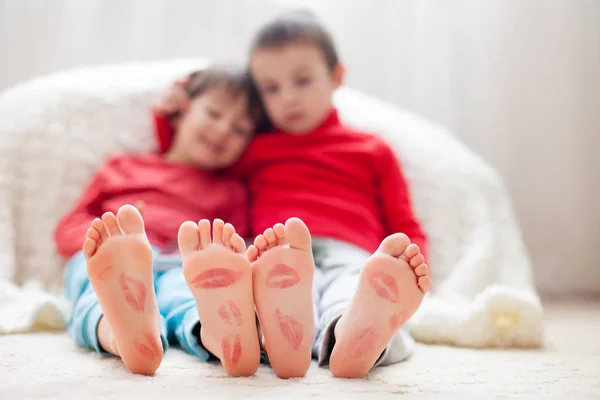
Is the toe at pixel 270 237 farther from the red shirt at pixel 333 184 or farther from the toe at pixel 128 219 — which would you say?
the red shirt at pixel 333 184

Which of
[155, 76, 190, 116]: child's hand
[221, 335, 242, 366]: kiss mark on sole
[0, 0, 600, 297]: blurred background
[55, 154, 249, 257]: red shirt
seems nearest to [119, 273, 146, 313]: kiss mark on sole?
[221, 335, 242, 366]: kiss mark on sole

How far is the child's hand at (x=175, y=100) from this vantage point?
1.36m

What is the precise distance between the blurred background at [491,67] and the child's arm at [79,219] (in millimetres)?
573

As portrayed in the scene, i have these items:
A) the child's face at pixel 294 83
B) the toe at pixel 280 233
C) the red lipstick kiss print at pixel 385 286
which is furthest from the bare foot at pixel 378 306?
the child's face at pixel 294 83

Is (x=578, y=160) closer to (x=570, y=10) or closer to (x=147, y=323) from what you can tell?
(x=570, y=10)

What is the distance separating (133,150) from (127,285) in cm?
66

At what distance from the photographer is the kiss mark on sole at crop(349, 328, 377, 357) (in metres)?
0.74

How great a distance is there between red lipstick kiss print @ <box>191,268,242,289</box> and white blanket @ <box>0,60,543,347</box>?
401mm

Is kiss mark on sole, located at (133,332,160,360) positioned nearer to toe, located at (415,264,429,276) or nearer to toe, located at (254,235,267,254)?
toe, located at (254,235,267,254)

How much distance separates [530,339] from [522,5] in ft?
3.64

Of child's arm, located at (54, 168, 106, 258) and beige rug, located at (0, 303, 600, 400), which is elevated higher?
child's arm, located at (54, 168, 106, 258)

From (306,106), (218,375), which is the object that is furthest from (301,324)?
(306,106)

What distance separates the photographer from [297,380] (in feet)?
2.41

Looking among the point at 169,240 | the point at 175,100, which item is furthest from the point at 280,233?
the point at 175,100
